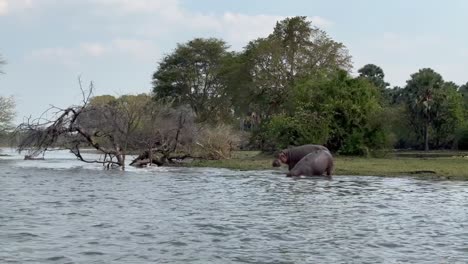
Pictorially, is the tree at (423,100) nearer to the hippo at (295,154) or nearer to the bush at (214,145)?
the bush at (214,145)

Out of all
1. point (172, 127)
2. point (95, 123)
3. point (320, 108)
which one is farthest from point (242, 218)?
point (320, 108)

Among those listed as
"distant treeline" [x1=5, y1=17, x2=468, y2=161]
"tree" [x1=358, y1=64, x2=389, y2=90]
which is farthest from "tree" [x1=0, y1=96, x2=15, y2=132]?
"tree" [x1=358, y1=64, x2=389, y2=90]

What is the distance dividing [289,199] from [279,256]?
9.92 meters

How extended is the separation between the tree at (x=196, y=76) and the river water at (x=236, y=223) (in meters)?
53.4

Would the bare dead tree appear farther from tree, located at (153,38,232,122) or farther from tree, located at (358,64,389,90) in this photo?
tree, located at (358,64,389,90)

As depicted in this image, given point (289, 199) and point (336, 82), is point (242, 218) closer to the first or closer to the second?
point (289, 199)

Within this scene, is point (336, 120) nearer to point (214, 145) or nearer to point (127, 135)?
point (214, 145)

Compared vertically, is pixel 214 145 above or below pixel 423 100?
below

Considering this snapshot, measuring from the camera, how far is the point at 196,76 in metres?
81.8

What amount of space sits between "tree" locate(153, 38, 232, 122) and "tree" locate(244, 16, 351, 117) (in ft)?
37.8

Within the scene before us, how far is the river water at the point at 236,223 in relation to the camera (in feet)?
39.8

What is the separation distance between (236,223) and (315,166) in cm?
1741

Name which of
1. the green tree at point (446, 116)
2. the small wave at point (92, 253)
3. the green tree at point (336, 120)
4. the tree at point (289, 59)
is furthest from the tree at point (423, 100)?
the small wave at point (92, 253)

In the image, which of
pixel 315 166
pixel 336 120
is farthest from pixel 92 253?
pixel 336 120
